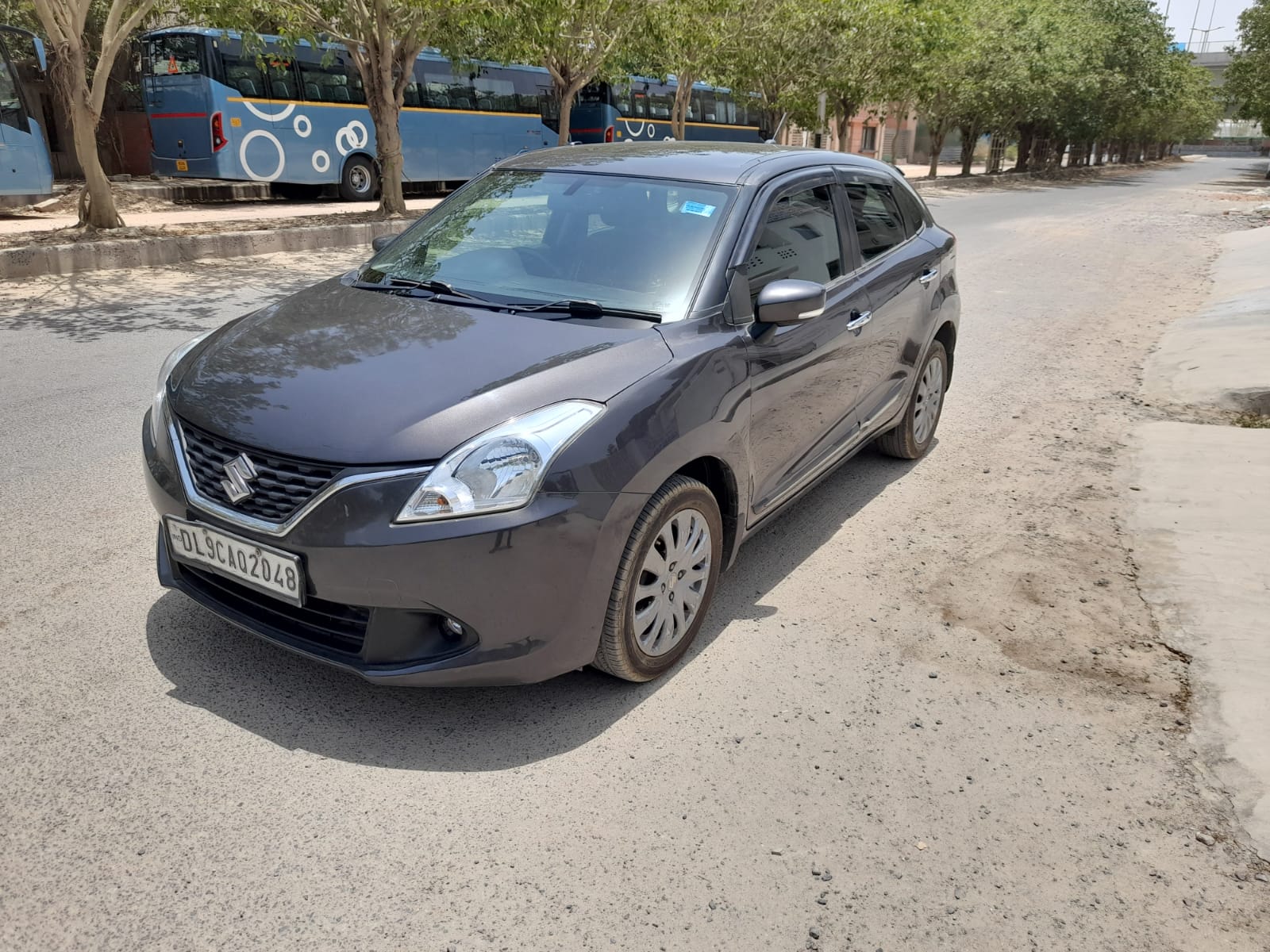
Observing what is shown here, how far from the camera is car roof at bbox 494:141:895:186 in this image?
397 centimetres

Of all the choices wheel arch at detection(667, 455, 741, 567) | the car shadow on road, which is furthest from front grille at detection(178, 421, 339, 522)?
wheel arch at detection(667, 455, 741, 567)

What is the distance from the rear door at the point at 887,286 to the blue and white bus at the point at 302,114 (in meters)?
15.3

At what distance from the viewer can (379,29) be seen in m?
15.0

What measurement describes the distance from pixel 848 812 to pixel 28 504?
3.87 meters

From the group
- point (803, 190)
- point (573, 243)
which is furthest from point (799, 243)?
point (573, 243)

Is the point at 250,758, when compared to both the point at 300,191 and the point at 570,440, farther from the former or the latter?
the point at 300,191

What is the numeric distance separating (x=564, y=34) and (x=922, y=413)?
1676cm

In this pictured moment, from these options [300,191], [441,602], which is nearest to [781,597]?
[441,602]

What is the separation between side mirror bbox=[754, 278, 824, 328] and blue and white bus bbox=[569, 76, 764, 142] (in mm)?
24052

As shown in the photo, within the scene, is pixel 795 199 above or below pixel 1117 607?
above

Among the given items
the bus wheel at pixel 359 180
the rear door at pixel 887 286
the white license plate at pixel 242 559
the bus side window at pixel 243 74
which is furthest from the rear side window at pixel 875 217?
the bus wheel at pixel 359 180

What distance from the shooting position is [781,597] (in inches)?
157

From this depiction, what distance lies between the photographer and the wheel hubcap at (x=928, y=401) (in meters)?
5.50

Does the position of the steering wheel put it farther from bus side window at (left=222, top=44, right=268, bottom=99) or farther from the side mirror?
Answer: bus side window at (left=222, top=44, right=268, bottom=99)
